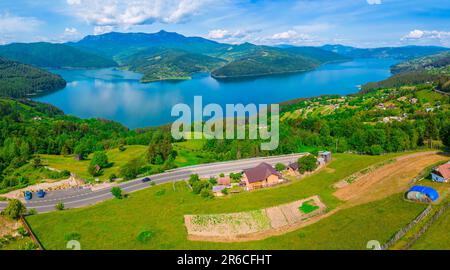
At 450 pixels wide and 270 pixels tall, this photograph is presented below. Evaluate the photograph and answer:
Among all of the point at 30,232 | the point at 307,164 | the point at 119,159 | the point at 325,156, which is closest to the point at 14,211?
the point at 30,232

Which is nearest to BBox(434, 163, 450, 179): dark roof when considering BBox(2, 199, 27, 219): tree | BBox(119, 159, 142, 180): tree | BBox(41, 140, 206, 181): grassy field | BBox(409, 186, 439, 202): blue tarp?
BBox(409, 186, 439, 202): blue tarp

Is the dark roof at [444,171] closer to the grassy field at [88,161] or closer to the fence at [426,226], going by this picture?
the fence at [426,226]

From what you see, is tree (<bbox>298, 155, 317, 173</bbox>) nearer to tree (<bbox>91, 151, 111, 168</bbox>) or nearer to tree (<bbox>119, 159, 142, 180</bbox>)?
tree (<bbox>119, 159, 142, 180</bbox>)

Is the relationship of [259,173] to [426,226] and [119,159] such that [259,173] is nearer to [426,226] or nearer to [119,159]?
[426,226]

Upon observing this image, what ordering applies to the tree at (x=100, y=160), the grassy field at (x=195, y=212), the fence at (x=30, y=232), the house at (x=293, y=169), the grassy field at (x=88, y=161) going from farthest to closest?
the tree at (x=100, y=160)
the grassy field at (x=88, y=161)
the house at (x=293, y=169)
the fence at (x=30, y=232)
the grassy field at (x=195, y=212)

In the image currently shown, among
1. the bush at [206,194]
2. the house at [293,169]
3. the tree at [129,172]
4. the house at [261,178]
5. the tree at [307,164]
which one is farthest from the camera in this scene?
the tree at [129,172]

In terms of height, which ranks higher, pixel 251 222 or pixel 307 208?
pixel 307 208

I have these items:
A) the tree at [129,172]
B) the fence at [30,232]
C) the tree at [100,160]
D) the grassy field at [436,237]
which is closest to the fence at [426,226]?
the grassy field at [436,237]

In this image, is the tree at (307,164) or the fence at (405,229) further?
the tree at (307,164)
